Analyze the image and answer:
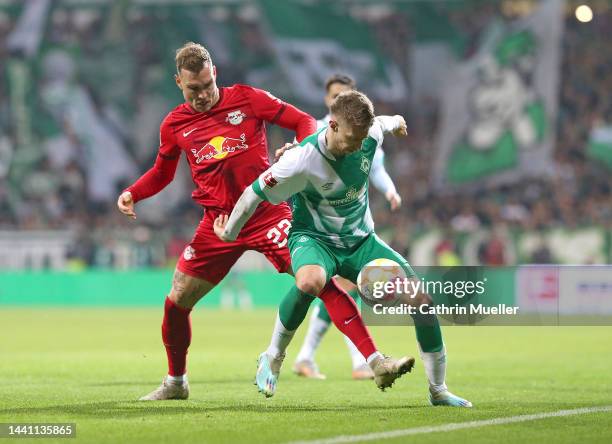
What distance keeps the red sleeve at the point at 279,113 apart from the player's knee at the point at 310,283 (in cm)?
131

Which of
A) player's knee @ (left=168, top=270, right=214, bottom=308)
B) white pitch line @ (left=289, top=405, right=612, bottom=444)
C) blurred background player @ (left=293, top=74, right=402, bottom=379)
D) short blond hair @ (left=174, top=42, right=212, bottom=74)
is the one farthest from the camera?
blurred background player @ (left=293, top=74, right=402, bottom=379)

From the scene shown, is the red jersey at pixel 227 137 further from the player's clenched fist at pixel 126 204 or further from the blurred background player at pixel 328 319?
the blurred background player at pixel 328 319

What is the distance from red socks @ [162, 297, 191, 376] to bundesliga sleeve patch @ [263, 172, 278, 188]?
1521 mm

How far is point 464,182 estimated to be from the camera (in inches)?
1163

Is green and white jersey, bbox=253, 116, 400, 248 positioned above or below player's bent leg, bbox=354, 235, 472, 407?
above

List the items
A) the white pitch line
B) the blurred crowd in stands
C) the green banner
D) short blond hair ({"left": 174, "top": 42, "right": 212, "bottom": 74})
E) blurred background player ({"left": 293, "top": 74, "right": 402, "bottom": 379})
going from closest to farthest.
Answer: the white pitch line → short blond hair ({"left": 174, "top": 42, "right": 212, "bottom": 74}) → blurred background player ({"left": 293, "top": 74, "right": 402, "bottom": 379}) → the green banner → the blurred crowd in stands

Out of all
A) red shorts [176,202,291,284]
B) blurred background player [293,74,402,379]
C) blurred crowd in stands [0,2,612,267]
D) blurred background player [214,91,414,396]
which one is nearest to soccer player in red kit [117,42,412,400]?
red shorts [176,202,291,284]

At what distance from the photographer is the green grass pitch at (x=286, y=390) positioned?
652 cm

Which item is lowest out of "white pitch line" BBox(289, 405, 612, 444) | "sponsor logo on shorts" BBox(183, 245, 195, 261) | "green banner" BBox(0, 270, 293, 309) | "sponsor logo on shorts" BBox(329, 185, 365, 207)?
"white pitch line" BBox(289, 405, 612, 444)

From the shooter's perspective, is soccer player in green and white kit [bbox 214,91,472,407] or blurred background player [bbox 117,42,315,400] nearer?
soccer player in green and white kit [bbox 214,91,472,407]

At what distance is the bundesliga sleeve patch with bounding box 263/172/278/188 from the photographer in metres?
7.27

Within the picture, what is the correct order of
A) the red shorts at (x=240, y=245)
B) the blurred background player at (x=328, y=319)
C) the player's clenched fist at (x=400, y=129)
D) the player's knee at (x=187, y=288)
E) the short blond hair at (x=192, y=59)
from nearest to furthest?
the short blond hair at (x=192, y=59) → the player's clenched fist at (x=400, y=129) → the red shorts at (x=240, y=245) → the player's knee at (x=187, y=288) → the blurred background player at (x=328, y=319)

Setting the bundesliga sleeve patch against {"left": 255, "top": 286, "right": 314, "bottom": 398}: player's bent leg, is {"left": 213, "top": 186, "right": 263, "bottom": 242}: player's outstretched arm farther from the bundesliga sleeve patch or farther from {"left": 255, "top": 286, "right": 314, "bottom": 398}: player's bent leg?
{"left": 255, "top": 286, "right": 314, "bottom": 398}: player's bent leg

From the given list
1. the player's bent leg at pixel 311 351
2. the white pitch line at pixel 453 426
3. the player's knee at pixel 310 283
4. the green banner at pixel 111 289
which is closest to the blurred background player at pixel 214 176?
the player's knee at pixel 310 283
